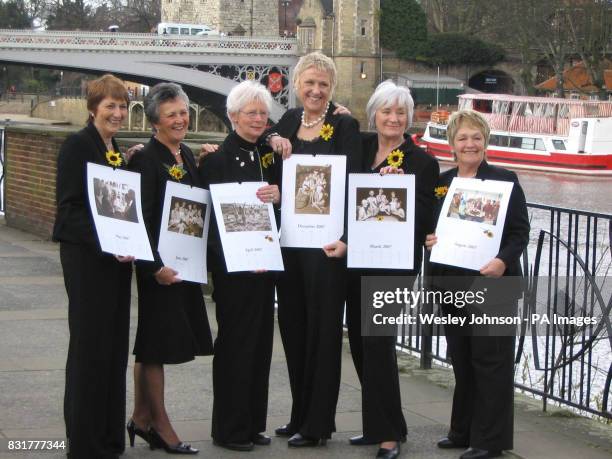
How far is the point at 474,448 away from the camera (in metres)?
5.23

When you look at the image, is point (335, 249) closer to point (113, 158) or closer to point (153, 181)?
point (153, 181)

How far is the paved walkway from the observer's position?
5.34m

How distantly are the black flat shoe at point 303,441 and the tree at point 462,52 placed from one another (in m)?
69.5

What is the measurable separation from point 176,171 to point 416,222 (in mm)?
1035

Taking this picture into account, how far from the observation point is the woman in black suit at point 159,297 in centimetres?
511

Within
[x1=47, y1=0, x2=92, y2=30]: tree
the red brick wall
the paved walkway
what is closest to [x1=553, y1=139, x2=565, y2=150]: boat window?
the red brick wall

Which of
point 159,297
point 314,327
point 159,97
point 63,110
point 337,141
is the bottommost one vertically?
point 314,327

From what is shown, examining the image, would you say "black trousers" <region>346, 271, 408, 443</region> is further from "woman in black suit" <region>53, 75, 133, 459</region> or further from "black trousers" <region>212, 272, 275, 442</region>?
"woman in black suit" <region>53, 75, 133, 459</region>

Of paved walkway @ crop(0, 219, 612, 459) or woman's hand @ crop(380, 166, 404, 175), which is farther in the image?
paved walkway @ crop(0, 219, 612, 459)

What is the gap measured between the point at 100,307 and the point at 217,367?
27.2 inches

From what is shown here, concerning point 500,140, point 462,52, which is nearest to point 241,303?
point 500,140

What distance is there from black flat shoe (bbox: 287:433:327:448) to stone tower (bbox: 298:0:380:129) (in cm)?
7012

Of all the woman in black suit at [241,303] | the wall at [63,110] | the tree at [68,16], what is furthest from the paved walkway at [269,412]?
the tree at [68,16]

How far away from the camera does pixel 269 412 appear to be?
19.5 feet
